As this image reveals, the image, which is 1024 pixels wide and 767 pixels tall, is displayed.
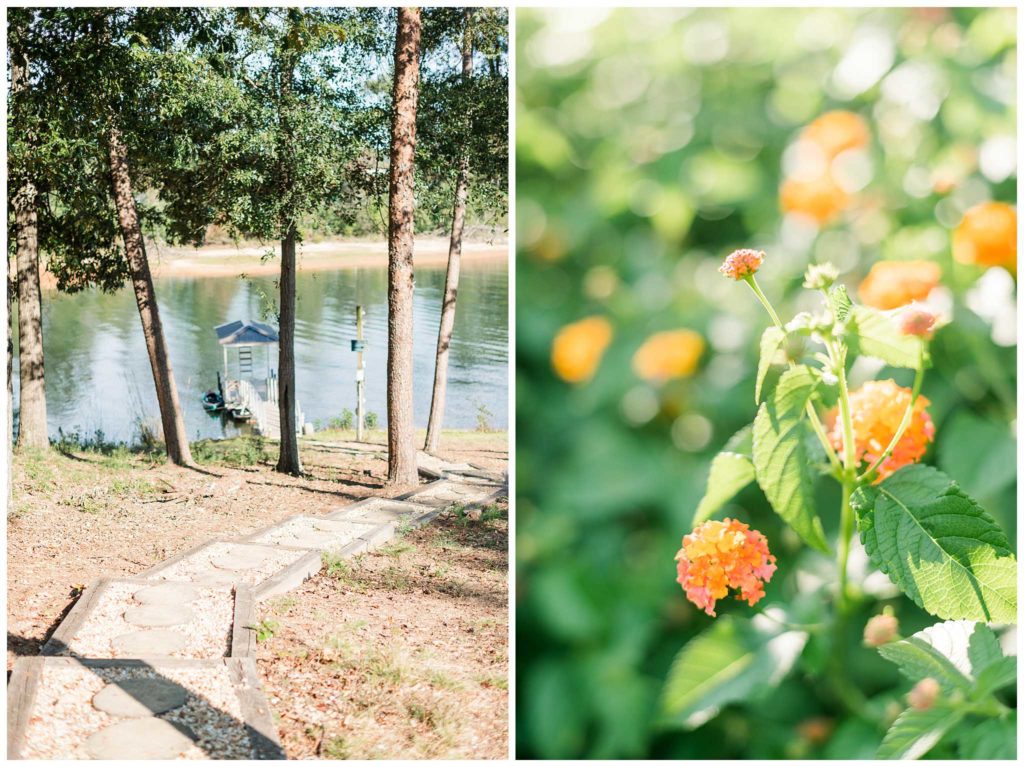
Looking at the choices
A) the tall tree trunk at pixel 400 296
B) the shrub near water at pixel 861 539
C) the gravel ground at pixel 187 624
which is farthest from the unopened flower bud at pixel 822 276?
the gravel ground at pixel 187 624

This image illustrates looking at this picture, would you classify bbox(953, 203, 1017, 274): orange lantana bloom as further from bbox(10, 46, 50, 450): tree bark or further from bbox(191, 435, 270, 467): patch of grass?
Answer: bbox(10, 46, 50, 450): tree bark

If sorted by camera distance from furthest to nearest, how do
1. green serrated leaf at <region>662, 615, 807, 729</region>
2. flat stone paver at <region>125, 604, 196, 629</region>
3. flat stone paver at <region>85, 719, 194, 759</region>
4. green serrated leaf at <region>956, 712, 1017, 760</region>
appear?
1. flat stone paver at <region>125, 604, 196, 629</region>
2. flat stone paver at <region>85, 719, 194, 759</region>
3. green serrated leaf at <region>956, 712, 1017, 760</region>
4. green serrated leaf at <region>662, 615, 807, 729</region>

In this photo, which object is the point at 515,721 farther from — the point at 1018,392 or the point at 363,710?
the point at 1018,392

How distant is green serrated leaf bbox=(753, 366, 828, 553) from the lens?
175cm

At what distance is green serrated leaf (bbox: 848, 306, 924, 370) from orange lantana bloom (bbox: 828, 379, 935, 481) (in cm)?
6

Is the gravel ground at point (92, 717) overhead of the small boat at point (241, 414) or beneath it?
beneath

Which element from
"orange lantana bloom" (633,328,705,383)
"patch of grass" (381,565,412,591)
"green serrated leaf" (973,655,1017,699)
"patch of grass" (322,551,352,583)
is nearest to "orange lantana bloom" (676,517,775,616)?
"orange lantana bloom" (633,328,705,383)

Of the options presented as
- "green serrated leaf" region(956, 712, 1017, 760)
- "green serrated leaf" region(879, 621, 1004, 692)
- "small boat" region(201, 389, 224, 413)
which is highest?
"small boat" region(201, 389, 224, 413)

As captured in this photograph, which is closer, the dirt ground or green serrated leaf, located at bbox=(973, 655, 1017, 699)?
green serrated leaf, located at bbox=(973, 655, 1017, 699)

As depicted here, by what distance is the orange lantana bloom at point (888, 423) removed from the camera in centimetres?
179

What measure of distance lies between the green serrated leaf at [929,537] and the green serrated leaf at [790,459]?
133 mm

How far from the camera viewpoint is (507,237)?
87.6 inches

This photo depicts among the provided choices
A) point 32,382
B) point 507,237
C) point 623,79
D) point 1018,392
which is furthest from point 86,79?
point 1018,392

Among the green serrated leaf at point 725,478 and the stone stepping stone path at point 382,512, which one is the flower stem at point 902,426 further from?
the stone stepping stone path at point 382,512
